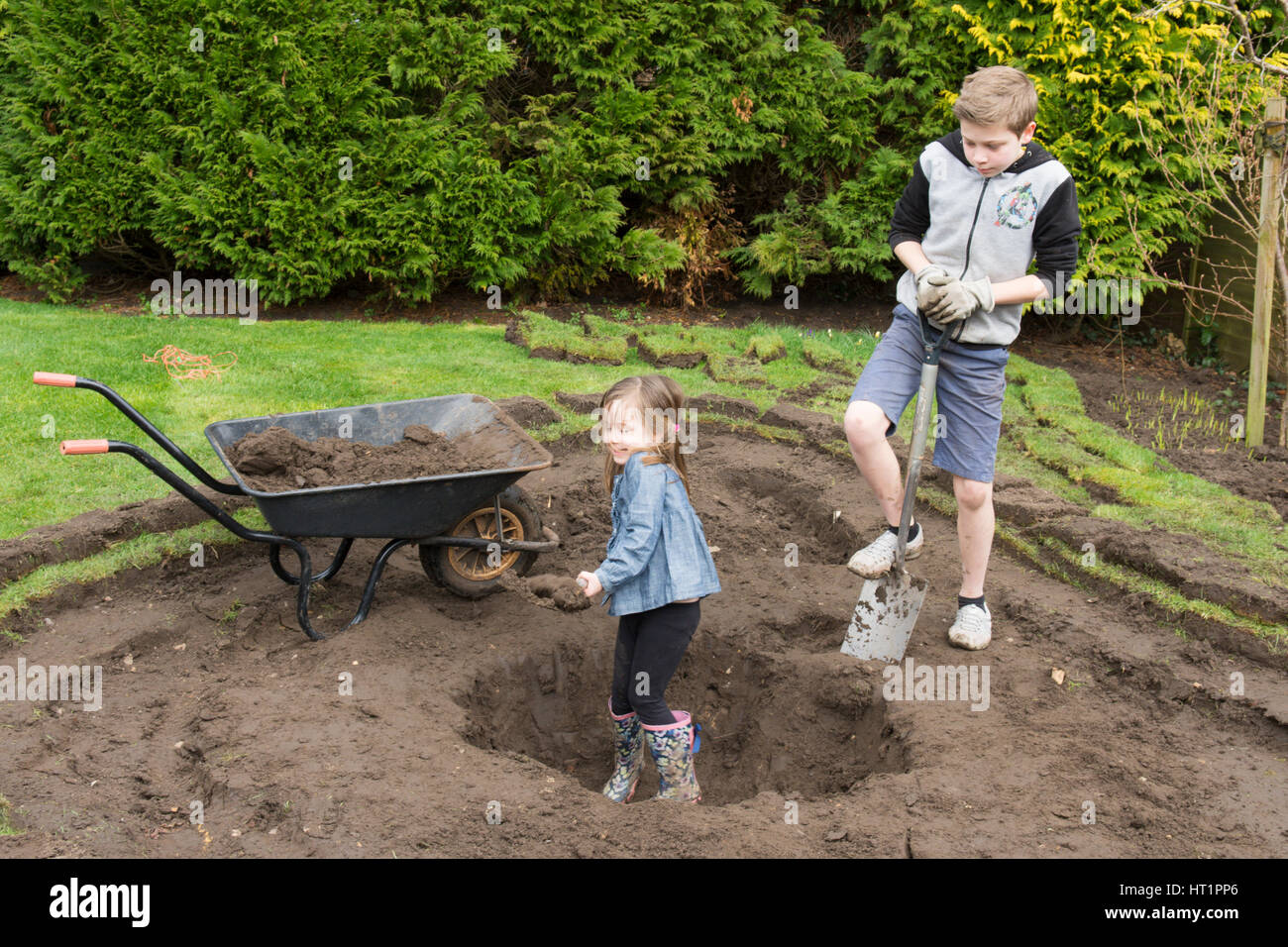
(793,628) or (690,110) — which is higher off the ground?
(690,110)

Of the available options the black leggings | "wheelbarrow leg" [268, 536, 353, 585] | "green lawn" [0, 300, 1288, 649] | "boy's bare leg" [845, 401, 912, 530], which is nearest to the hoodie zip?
"boy's bare leg" [845, 401, 912, 530]

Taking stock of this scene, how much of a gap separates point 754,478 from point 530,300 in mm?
4352

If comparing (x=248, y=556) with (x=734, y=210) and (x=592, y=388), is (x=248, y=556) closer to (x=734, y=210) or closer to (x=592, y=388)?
(x=592, y=388)

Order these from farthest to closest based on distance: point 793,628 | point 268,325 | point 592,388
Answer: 1. point 268,325
2. point 592,388
3. point 793,628

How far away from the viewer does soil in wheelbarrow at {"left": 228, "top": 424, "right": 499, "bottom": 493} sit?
412 cm

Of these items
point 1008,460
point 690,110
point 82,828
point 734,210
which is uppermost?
point 690,110

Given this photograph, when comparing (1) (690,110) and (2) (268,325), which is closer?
(2) (268,325)

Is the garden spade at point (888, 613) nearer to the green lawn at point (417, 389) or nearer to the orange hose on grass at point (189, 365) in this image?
the green lawn at point (417, 389)

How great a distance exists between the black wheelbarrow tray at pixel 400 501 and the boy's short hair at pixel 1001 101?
192 centimetres

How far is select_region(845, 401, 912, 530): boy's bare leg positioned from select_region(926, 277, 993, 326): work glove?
0.41m

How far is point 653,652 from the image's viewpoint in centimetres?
346

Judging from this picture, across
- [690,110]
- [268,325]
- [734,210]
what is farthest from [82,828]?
[734,210]

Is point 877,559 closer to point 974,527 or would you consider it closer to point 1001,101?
point 974,527

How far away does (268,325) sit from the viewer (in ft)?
27.7
